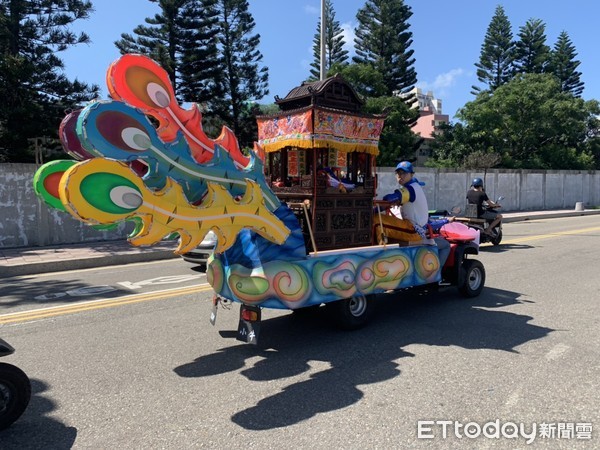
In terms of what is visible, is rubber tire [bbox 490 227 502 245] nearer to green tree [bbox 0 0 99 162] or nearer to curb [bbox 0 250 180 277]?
curb [bbox 0 250 180 277]

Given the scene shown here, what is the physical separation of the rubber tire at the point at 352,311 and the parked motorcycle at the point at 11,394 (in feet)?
10.2

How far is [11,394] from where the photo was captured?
11.3 feet

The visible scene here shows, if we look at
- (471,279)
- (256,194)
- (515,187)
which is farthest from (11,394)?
(515,187)

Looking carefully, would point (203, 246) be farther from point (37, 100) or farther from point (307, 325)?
point (37, 100)

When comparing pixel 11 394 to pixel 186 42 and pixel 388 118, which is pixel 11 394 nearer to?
pixel 186 42

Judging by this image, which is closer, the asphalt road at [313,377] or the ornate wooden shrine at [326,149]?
the asphalt road at [313,377]

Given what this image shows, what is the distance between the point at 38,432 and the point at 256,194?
2534 millimetres

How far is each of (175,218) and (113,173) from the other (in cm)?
65

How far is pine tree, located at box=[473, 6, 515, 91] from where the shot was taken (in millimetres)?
45375

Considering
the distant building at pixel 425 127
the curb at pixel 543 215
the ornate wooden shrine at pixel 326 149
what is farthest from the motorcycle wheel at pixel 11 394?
the distant building at pixel 425 127

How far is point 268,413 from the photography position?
3682 millimetres

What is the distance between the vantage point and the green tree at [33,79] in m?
17.9

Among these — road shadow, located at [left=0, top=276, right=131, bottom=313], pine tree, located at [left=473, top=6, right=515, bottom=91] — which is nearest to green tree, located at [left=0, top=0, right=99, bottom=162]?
road shadow, located at [left=0, top=276, right=131, bottom=313]

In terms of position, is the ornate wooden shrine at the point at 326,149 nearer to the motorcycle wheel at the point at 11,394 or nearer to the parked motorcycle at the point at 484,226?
the motorcycle wheel at the point at 11,394
